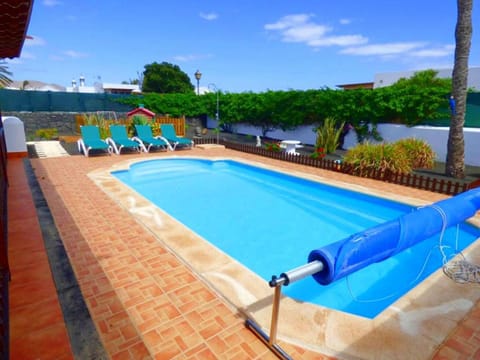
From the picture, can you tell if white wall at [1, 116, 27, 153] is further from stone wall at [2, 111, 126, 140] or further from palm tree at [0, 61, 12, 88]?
stone wall at [2, 111, 126, 140]

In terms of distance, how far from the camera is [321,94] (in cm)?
1509

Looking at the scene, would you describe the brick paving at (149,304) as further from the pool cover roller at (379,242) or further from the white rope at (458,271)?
the pool cover roller at (379,242)

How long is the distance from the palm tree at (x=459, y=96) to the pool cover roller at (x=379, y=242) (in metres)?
6.78

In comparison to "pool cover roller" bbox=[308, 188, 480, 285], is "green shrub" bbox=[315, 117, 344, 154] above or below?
above

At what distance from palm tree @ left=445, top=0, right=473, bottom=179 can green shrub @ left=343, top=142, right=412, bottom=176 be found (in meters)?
1.26

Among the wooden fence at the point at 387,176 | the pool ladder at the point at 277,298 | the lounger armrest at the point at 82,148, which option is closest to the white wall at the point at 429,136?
the wooden fence at the point at 387,176

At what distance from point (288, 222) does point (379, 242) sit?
14.2 feet

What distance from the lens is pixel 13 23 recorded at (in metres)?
2.97

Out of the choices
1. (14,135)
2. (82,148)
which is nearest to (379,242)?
(14,135)

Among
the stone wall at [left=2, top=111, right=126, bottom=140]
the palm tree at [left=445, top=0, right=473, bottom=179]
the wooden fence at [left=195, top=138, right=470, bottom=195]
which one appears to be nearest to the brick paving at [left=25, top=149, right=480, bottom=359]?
the wooden fence at [left=195, top=138, right=470, bottom=195]

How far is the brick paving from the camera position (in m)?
2.56

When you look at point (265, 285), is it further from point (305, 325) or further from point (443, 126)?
point (443, 126)

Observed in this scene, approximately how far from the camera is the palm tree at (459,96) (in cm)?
854

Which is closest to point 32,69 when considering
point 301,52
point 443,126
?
point 301,52
